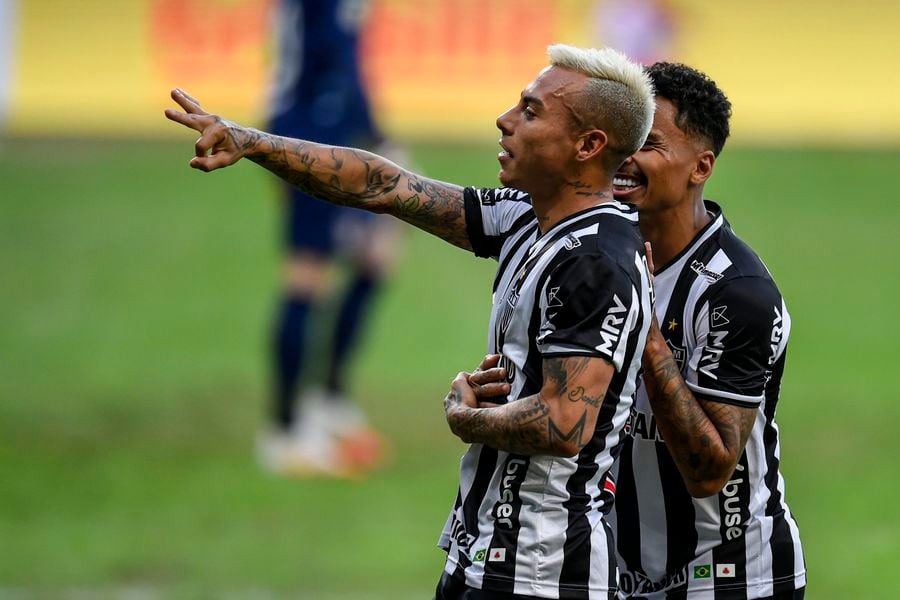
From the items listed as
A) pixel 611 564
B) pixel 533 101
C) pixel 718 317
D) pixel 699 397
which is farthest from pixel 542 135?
pixel 611 564

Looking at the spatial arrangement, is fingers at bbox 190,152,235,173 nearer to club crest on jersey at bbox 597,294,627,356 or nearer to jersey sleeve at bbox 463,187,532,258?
jersey sleeve at bbox 463,187,532,258

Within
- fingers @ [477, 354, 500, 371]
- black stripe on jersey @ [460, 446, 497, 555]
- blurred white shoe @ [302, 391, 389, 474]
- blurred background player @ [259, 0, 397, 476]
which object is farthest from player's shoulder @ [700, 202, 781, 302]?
blurred white shoe @ [302, 391, 389, 474]

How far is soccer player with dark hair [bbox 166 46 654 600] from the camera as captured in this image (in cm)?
327

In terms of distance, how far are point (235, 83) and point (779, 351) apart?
1333 centimetres

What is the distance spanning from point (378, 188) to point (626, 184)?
Result: 642 millimetres

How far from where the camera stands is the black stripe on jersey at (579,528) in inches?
134

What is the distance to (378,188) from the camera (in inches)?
153

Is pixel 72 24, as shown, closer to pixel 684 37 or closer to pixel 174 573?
pixel 684 37

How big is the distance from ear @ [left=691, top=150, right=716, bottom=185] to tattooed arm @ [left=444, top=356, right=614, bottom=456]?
73cm

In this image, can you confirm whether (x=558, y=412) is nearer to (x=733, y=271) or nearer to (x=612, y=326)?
(x=612, y=326)

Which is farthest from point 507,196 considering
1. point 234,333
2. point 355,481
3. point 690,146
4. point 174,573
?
point 234,333

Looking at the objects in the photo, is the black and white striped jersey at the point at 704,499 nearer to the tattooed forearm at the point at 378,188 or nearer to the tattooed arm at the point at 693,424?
the tattooed arm at the point at 693,424

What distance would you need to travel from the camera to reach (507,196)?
388 centimetres

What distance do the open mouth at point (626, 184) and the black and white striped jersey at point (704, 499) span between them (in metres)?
0.21
